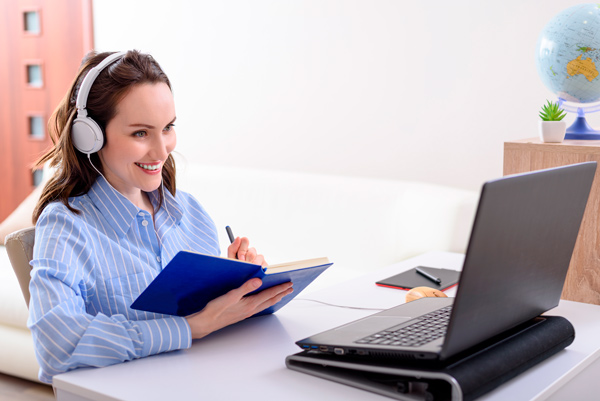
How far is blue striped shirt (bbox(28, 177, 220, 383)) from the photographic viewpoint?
1068 millimetres

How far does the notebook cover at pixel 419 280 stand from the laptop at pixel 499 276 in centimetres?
42

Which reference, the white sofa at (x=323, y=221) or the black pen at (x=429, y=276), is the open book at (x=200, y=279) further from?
the white sofa at (x=323, y=221)

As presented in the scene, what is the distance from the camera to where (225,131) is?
338cm

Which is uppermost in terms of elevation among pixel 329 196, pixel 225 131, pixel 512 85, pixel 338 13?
pixel 338 13

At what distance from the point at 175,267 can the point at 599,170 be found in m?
0.88

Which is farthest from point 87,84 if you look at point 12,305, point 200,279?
point 12,305

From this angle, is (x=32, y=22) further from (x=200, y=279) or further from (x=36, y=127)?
(x=200, y=279)

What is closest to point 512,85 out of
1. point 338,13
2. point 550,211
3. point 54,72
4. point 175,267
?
point 338,13

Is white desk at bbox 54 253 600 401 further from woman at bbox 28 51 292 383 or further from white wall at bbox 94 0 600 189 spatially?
white wall at bbox 94 0 600 189

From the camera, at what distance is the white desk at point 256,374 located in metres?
0.97

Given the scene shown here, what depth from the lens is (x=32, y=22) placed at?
399 centimetres

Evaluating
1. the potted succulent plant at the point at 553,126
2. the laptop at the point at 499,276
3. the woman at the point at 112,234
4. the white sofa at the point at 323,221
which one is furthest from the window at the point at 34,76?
the laptop at the point at 499,276

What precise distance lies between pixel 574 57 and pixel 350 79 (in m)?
1.55

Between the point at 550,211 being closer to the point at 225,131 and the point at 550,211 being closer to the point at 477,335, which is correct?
the point at 477,335
